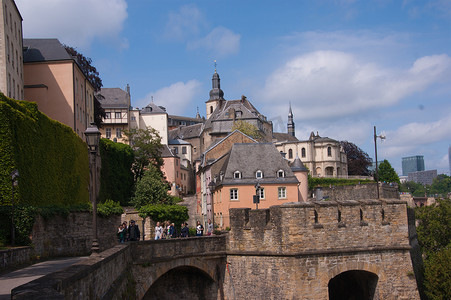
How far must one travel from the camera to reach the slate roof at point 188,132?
119 m

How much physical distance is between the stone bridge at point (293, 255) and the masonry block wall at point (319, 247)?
0.04m

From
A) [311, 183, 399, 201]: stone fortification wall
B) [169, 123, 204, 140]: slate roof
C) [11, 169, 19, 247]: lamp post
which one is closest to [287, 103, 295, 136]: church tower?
[169, 123, 204, 140]: slate roof

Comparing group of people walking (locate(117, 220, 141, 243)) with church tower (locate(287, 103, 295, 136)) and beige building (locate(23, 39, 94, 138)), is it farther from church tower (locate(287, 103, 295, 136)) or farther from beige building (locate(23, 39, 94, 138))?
church tower (locate(287, 103, 295, 136))

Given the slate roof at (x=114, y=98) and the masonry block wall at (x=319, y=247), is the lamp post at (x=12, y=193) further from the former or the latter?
the slate roof at (x=114, y=98)

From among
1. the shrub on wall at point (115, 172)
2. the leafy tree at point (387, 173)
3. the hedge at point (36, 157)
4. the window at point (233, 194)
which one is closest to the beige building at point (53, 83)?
the shrub on wall at point (115, 172)

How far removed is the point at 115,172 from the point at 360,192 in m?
23.5

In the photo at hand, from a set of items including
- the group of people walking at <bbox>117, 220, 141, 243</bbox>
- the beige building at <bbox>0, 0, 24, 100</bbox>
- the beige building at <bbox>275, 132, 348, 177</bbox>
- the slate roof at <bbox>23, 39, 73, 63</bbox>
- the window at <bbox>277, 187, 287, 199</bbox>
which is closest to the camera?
the group of people walking at <bbox>117, 220, 141, 243</bbox>

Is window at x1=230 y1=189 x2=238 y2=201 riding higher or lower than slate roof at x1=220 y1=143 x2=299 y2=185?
lower

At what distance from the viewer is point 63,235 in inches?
924

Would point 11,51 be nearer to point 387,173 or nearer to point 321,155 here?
point 321,155

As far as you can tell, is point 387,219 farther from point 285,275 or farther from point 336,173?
point 336,173

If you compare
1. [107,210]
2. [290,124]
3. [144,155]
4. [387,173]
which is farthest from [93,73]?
[290,124]

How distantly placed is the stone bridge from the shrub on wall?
78.3ft

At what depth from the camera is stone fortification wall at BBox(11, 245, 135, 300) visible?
23.6 feet
